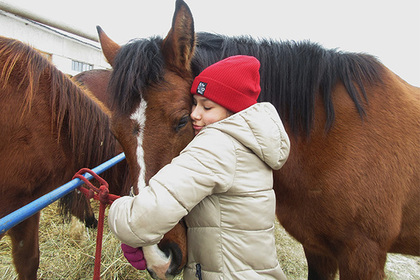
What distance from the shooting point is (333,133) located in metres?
1.46

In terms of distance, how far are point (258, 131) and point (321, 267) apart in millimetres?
1640

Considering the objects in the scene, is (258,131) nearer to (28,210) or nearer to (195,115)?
(195,115)

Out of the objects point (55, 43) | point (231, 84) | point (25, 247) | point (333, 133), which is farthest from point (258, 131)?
point (55, 43)

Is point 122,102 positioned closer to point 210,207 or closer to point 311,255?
point 210,207

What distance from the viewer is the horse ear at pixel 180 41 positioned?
117 cm

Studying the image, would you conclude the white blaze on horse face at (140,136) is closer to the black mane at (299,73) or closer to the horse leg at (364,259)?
the black mane at (299,73)

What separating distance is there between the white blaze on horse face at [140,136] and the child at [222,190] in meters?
0.11

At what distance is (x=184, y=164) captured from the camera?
34.4 inches

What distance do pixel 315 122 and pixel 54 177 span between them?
1696 mm

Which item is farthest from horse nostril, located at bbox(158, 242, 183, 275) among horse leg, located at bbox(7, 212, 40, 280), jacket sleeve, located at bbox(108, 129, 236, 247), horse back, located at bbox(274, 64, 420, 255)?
horse leg, located at bbox(7, 212, 40, 280)

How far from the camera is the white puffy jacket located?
83 centimetres

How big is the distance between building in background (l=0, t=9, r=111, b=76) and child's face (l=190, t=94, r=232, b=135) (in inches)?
230

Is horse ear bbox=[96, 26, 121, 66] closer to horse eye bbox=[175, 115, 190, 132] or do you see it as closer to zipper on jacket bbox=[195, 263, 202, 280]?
horse eye bbox=[175, 115, 190, 132]

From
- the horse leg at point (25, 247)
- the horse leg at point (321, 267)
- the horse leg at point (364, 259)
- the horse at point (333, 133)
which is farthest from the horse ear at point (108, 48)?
the horse leg at point (321, 267)
